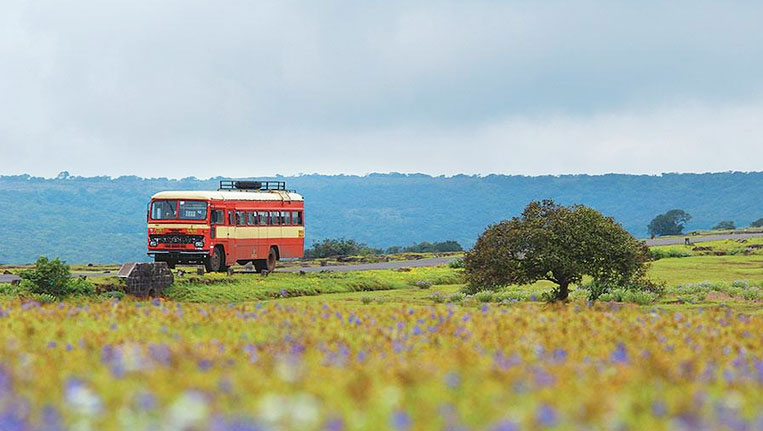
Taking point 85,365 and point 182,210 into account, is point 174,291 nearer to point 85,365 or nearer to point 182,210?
point 182,210

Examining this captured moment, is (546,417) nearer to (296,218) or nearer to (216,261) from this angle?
(216,261)

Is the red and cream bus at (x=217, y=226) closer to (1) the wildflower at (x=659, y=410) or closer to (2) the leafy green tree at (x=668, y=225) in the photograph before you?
(1) the wildflower at (x=659, y=410)

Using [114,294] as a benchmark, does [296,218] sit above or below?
above

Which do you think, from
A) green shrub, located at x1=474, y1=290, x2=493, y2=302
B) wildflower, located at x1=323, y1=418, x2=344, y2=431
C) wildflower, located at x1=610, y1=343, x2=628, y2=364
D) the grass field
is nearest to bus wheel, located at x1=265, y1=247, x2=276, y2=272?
green shrub, located at x1=474, y1=290, x2=493, y2=302

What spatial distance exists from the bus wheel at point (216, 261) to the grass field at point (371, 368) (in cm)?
3069

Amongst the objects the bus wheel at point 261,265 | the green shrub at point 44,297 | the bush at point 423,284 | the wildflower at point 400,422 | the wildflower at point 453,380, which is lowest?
the bush at point 423,284

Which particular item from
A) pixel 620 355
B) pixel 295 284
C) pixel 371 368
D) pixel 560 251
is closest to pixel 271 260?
pixel 295 284

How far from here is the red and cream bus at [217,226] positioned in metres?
47.0

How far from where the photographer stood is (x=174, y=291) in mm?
41094

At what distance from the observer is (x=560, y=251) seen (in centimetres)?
3497

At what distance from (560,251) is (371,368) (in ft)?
85.9

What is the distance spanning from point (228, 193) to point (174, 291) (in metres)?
8.45

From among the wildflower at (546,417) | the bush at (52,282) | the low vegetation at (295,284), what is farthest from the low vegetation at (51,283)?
the wildflower at (546,417)

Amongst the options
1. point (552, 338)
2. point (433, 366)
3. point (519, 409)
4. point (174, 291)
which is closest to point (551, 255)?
point (174, 291)
